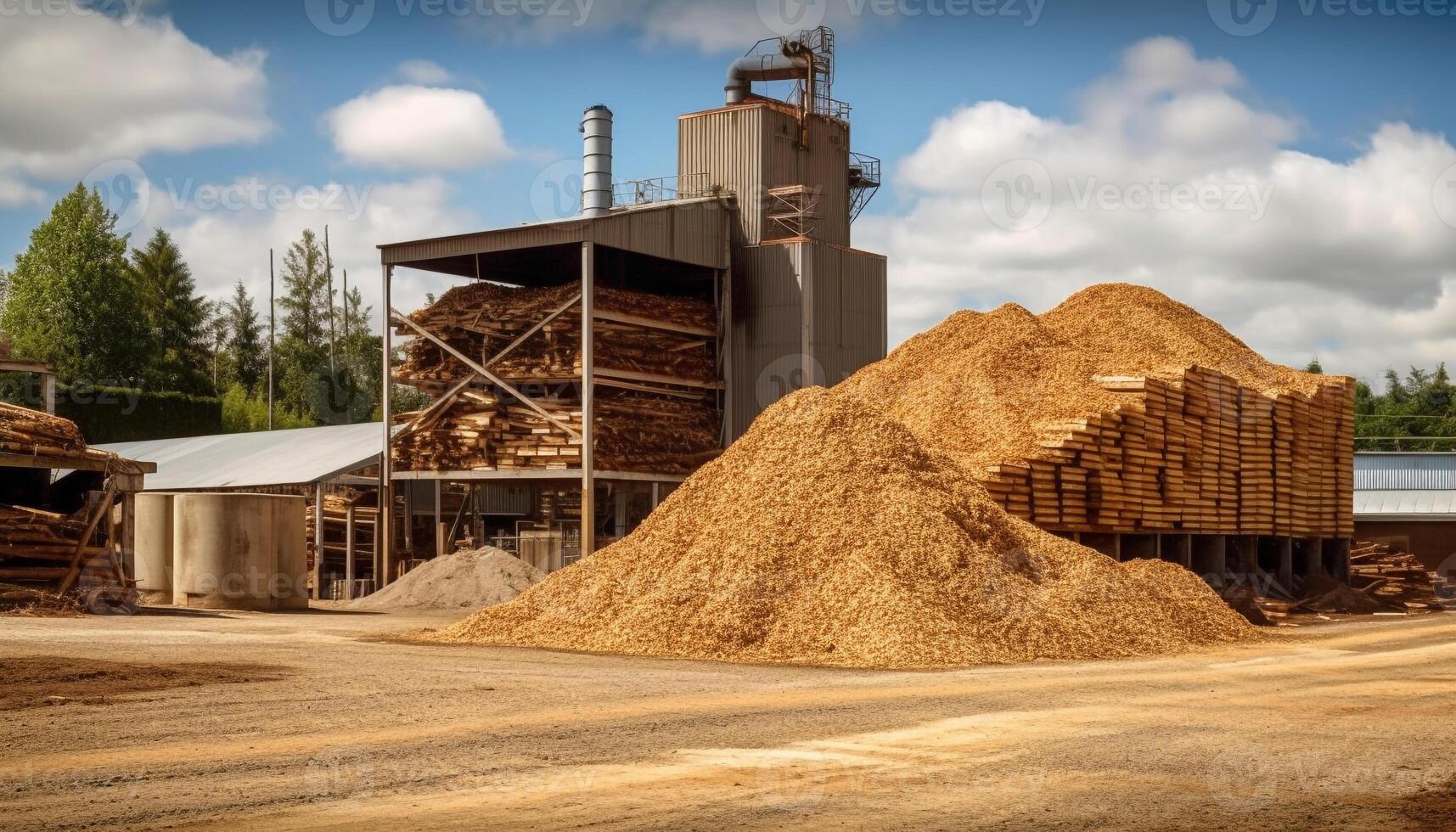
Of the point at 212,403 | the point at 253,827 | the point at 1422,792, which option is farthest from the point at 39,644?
the point at 212,403

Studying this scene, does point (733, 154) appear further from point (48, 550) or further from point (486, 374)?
point (48, 550)

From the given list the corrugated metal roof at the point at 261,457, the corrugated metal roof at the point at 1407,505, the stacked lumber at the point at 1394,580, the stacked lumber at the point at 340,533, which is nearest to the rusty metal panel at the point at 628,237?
the corrugated metal roof at the point at 261,457

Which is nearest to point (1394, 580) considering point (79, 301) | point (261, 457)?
point (261, 457)

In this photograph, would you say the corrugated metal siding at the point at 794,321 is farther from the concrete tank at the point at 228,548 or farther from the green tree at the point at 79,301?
the green tree at the point at 79,301

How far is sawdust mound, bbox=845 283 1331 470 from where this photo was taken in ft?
86.3

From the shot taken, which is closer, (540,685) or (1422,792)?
(1422,792)

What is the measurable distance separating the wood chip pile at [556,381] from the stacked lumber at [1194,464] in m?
11.2

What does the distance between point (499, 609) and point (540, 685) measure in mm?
6909

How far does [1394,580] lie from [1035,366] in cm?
1261

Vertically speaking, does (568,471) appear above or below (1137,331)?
below

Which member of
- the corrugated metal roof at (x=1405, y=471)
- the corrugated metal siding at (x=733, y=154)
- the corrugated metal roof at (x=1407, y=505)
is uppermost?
the corrugated metal siding at (x=733, y=154)

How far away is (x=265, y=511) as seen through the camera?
2639 cm

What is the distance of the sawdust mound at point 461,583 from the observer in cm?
3006

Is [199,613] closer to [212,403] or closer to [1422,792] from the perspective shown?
[1422,792]
